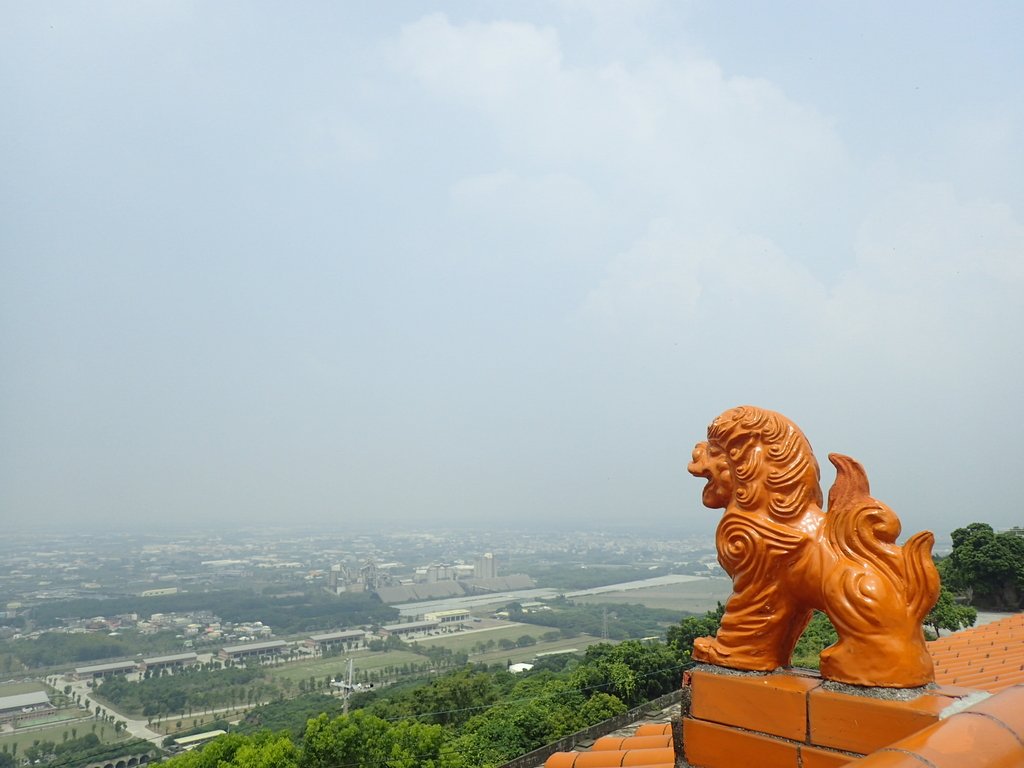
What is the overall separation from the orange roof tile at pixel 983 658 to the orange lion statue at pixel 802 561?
0.80 m

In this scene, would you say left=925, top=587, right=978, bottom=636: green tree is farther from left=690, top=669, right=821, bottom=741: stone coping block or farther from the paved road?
the paved road

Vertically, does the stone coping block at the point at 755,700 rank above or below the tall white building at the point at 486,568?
above

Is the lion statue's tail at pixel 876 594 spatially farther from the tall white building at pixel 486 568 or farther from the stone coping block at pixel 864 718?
the tall white building at pixel 486 568

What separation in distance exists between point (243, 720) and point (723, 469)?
1589 inches

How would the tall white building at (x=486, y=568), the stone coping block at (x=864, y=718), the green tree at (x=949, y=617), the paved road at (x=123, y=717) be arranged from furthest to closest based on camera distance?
the tall white building at (x=486, y=568) < the paved road at (x=123, y=717) < the green tree at (x=949, y=617) < the stone coping block at (x=864, y=718)

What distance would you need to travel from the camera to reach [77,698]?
4297 cm

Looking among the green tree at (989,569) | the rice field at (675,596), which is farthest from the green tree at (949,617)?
the rice field at (675,596)

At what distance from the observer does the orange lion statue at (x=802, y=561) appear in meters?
2.64

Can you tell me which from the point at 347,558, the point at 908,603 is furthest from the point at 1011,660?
the point at 347,558

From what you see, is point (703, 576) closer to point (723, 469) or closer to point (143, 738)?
point (143, 738)

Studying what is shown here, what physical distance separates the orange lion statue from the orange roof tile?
2.61ft

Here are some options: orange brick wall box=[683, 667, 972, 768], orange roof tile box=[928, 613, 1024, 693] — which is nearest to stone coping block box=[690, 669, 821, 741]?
orange brick wall box=[683, 667, 972, 768]

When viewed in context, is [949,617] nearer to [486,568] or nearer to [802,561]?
[802,561]

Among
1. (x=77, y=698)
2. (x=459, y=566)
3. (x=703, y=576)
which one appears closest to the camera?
(x=77, y=698)
